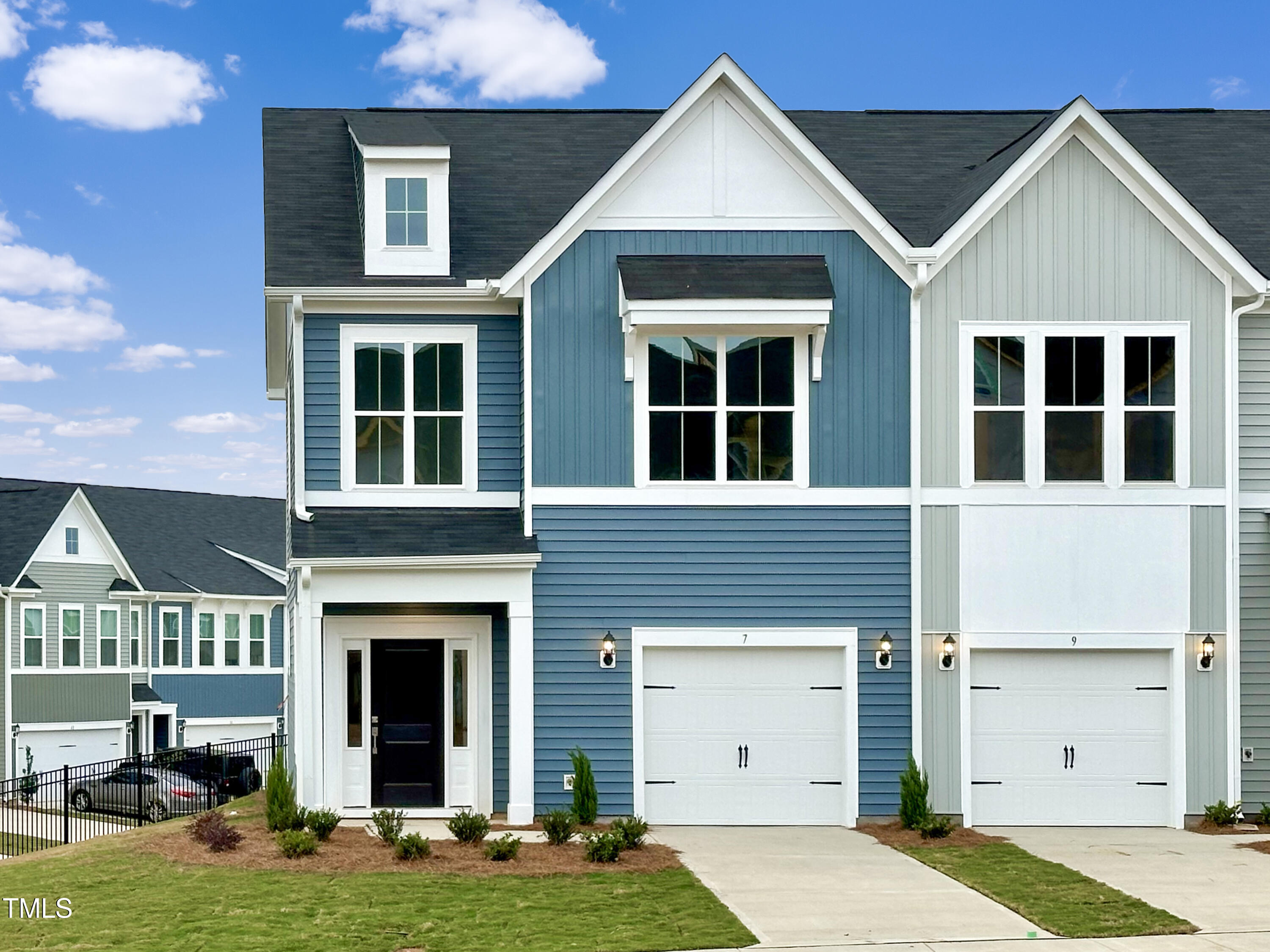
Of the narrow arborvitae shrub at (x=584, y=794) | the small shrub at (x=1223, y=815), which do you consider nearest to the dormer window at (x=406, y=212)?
the narrow arborvitae shrub at (x=584, y=794)

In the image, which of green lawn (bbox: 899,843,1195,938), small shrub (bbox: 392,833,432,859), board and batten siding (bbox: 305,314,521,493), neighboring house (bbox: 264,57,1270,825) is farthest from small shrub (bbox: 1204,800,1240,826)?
small shrub (bbox: 392,833,432,859)

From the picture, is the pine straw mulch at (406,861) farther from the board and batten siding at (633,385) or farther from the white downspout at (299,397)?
the board and batten siding at (633,385)

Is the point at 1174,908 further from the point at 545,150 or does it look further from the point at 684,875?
the point at 545,150

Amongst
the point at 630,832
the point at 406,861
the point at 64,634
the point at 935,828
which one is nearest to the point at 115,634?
the point at 64,634

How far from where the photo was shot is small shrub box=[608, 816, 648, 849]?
46.9ft

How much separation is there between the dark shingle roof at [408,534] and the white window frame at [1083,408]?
5379 millimetres

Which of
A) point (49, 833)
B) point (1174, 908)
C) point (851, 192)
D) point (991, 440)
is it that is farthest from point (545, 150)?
point (49, 833)

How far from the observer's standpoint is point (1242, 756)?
679 inches

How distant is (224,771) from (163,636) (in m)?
14.0

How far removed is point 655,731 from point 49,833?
1420cm

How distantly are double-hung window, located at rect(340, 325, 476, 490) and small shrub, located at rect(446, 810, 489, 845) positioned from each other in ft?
14.3

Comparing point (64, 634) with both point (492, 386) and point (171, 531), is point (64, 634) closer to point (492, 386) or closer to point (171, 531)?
point (171, 531)

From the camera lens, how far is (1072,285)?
1712 centimetres

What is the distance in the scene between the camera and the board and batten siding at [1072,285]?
55.8 ft
